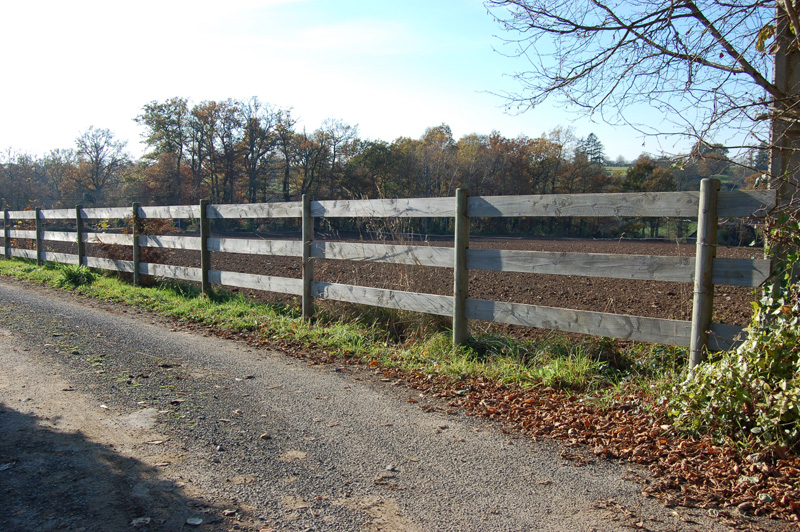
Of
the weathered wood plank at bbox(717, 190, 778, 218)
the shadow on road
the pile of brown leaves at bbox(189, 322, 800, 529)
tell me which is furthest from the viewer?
the weathered wood plank at bbox(717, 190, 778, 218)

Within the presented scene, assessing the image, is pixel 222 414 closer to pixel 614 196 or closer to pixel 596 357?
pixel 596 357

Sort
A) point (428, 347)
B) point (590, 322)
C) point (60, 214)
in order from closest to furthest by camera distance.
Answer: point (590, 322)
point (428, 347)
point (60, 214)

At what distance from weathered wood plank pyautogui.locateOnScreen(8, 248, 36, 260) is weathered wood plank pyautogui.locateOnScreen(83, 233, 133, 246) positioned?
359cm

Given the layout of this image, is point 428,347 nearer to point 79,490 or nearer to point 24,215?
point 79,490

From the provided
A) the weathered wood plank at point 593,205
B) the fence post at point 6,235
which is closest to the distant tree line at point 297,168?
the fence post at point 6,235

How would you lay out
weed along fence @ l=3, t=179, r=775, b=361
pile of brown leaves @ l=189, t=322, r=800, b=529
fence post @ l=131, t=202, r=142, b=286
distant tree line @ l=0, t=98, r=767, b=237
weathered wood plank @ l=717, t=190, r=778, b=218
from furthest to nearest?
distant tree line @ l=0, t=98, r=767, b=237 → fence post @ l=131, t=202, r=142, b=286 → weed along fence @ l=3, t=179, r=775, b=361 → weathered wood plank @ l=717, t=190, r=778, b=218 → pile of brown leaves @ l=189, t=322, r=800, b=529

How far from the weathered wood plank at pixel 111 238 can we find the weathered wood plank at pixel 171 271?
0.72 meters

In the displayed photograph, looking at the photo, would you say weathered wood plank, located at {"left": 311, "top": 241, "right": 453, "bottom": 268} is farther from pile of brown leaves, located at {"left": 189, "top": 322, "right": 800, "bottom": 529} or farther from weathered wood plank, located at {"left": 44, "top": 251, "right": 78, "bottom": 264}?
weathered wood plank, located at {"left": 44, "top": 251, "right": 78, "bottom": 264}

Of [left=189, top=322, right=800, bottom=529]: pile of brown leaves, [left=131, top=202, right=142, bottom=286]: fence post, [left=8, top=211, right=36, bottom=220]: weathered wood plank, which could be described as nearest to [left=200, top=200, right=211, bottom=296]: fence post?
[left=131, top=202, right=142, bottom=286]: fence post

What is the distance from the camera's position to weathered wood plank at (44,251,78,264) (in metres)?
12.2

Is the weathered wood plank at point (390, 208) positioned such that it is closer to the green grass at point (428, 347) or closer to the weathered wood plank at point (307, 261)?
the weathered wood plank at point (307, 261)

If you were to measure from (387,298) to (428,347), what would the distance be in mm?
868

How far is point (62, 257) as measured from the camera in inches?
497

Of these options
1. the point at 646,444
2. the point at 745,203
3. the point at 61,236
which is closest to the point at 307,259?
the point at 646,444
